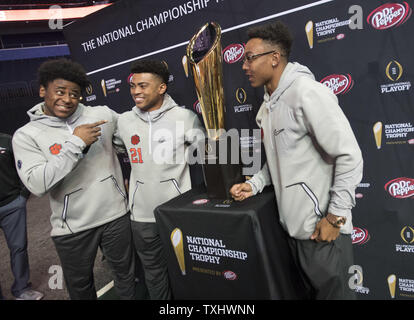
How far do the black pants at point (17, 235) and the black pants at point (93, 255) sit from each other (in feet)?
3.54

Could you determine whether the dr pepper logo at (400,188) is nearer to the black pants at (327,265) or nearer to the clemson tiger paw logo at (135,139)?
the black pants at (327,265)

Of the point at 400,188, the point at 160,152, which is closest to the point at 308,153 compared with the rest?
the point at 400,188

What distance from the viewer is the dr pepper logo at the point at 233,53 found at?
1.73 metres

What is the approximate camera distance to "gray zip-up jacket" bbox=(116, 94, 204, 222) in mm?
1686

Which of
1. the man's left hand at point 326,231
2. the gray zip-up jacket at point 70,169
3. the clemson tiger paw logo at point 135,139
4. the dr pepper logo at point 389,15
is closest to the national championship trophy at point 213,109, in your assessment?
the man's left hand at point 326,231

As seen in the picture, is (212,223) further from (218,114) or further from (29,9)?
(29,9)

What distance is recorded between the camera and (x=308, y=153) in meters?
→ 1.16

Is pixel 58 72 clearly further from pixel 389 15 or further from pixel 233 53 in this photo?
pixel 389 15

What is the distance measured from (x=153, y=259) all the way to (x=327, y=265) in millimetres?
1072
